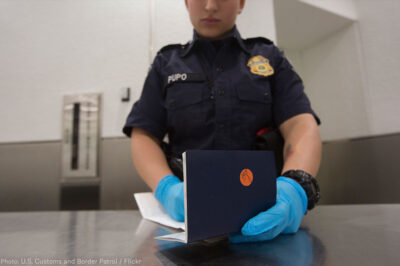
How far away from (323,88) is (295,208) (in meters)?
1.65

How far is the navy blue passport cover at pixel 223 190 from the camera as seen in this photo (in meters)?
0.30

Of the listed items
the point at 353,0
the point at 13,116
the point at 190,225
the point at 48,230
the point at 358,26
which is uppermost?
the point at 353,0

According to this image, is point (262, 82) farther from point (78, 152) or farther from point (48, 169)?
point (48, 169)

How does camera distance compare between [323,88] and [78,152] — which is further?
[323,88]

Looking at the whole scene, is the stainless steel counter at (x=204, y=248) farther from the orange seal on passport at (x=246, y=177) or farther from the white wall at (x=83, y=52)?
the white wall at (x=83, y=52)

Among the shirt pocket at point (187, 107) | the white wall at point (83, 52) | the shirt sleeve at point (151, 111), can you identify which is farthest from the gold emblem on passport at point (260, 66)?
the white wall at point (83, 52)

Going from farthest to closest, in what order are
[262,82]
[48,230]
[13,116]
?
[13,116]
[262,82]
[48,230]

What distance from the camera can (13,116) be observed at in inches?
54.1

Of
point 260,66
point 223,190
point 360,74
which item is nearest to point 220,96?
point 260,66

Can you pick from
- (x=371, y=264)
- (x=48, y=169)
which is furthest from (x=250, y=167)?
(x=48, y=169)

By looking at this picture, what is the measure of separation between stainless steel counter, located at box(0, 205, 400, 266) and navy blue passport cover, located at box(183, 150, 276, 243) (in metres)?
0.06

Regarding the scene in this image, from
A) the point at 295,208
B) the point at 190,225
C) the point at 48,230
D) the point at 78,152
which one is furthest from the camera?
the point at 78,152

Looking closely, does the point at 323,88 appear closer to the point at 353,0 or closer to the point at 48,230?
the point at 353,0

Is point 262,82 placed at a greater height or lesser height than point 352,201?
greater
